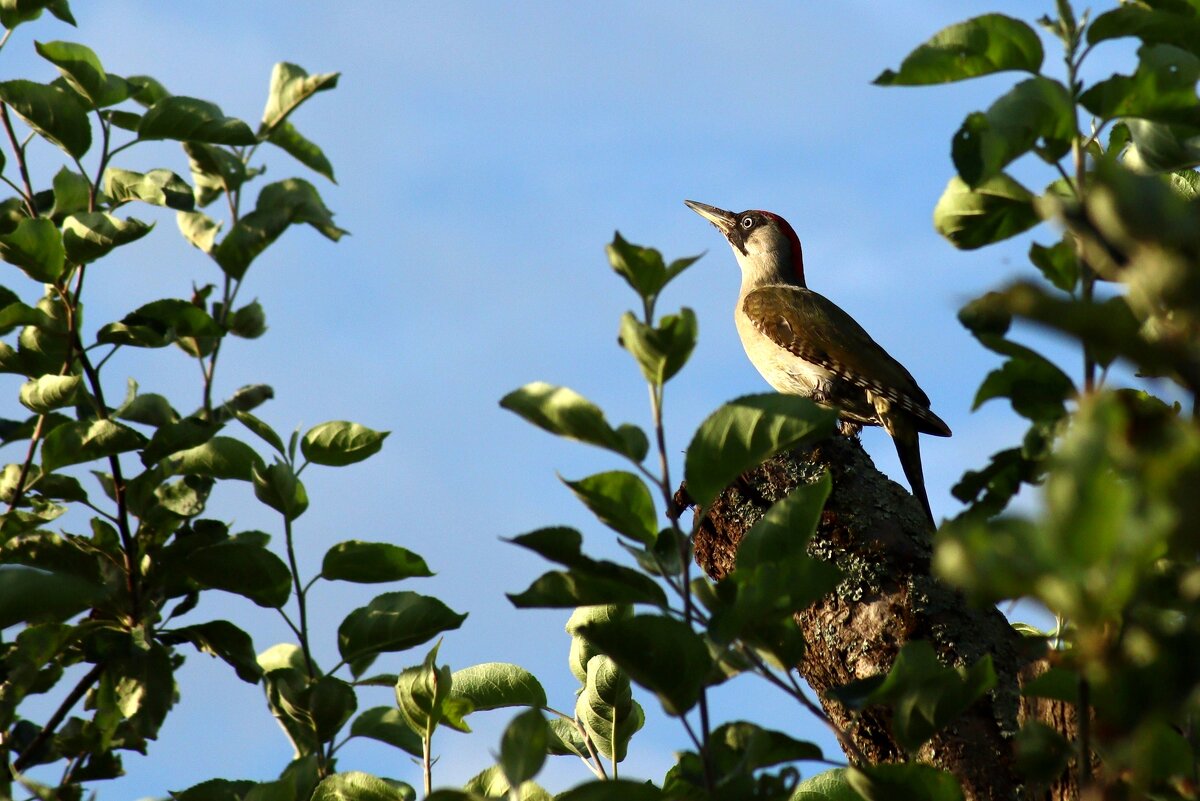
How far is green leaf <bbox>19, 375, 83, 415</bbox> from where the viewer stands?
2822 millimetres

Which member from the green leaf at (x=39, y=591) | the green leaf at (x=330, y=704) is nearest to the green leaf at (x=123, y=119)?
the green leaf at (x=39, y=591)

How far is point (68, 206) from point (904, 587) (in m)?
2.60

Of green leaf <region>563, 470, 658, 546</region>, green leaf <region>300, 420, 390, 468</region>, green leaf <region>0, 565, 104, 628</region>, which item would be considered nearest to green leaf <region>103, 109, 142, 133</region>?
green leaf <region>300, 420, 390, 468</region>

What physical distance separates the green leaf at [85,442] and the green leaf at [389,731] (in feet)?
2.69

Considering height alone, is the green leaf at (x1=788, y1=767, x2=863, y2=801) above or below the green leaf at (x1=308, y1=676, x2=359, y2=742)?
below

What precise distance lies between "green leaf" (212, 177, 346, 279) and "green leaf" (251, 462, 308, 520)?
547mm

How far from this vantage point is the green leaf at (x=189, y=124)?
303cm

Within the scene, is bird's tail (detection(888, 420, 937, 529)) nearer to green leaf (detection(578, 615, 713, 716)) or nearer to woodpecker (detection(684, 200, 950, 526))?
woodpecker (detection(684, 200, 950, 526))

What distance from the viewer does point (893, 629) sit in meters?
Result: 3.71

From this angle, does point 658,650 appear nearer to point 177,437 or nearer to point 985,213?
point 985,213

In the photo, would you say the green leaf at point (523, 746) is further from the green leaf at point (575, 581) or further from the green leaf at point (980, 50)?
the green leaf at point (980, 50)

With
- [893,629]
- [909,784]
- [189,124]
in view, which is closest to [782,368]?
[893,629]

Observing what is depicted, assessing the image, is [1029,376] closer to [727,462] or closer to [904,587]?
[727,462]

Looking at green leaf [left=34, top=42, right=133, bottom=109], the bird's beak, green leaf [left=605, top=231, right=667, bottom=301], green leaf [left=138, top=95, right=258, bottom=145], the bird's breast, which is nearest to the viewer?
green leaf [left=605, top=231, right=667, bottom=301]
